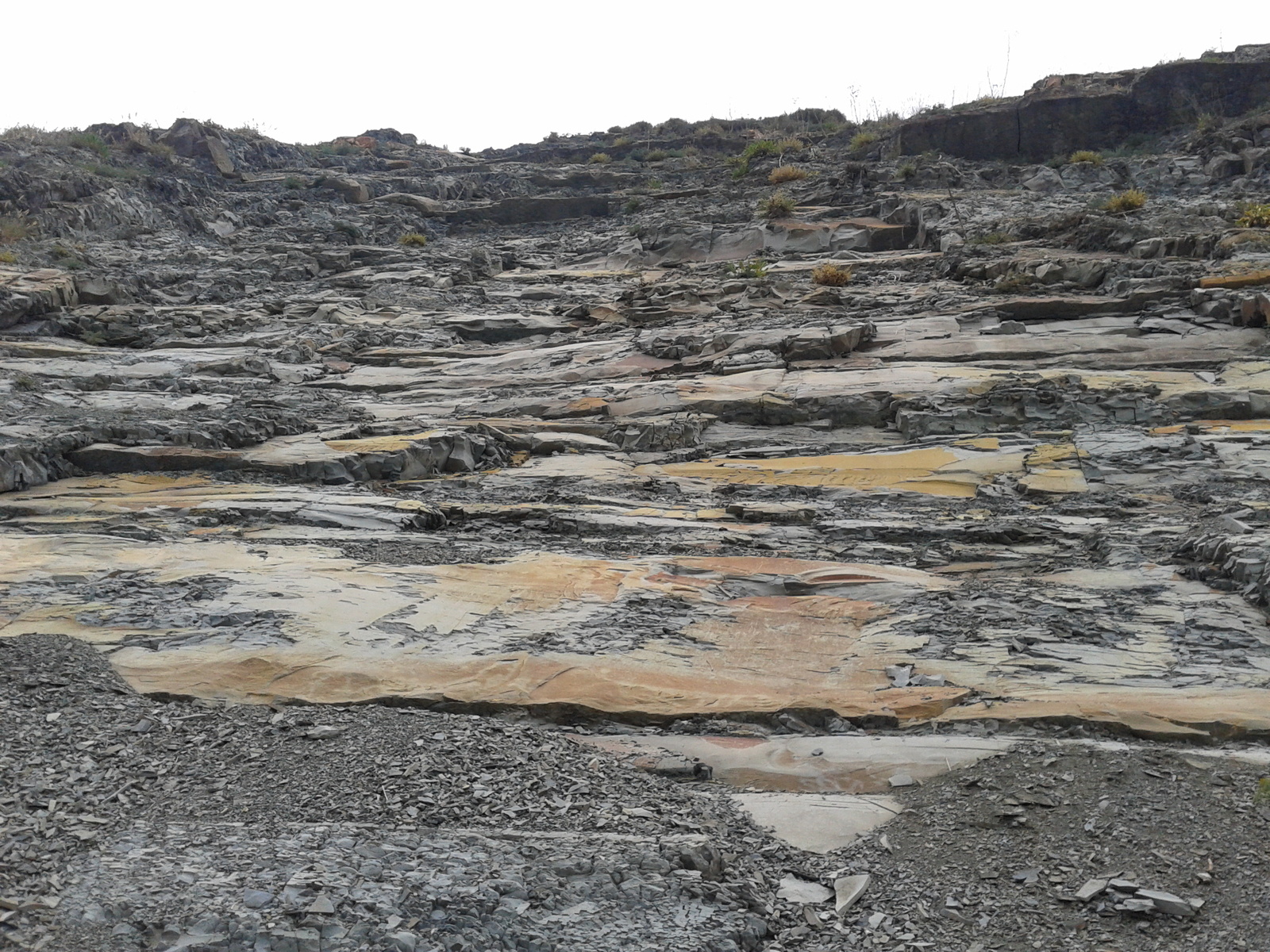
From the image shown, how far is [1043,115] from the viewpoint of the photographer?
23188mm

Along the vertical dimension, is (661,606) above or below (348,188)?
below

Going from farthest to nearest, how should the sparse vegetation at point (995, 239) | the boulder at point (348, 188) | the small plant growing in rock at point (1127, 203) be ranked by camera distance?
the boulder at point (348, 188)
the small plant growing in rock at point (1127, 203)
the sparse vegetation at point (995, 239)

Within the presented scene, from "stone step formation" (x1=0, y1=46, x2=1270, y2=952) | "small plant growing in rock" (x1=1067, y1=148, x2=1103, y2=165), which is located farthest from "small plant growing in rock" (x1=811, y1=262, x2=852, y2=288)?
"small plant growing in rock" (x1=1067, y1=148, x2=1103, y2=165)

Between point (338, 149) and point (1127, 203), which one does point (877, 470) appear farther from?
point (338, 149)

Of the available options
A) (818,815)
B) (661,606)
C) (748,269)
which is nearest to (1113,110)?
(748,269)

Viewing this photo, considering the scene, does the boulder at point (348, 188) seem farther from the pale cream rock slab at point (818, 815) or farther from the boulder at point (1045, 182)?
the pale cream rock slab at point (818, 815)

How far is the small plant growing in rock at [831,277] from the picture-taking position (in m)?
15.7

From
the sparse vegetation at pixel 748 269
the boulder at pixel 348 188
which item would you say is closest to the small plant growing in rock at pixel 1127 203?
the sparse vegetation at pixel 748 269

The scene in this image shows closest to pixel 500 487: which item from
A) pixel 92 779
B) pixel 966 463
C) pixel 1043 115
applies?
pixel 966 463

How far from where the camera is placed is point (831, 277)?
15.7 m

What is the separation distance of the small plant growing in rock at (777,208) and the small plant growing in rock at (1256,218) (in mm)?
8614

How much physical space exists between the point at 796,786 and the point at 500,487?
17.8 ft

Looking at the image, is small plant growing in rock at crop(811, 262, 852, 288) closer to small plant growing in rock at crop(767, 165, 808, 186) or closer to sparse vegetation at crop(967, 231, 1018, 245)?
sparse vegetation at crop(967, 231, 1018, 245)

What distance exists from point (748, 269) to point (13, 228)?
1433cm
